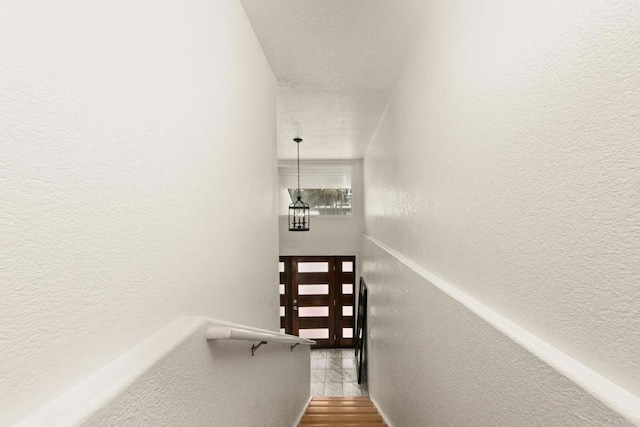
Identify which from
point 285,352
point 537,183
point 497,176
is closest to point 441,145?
point 497,176

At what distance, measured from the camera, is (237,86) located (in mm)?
1521

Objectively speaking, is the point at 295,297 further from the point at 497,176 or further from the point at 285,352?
the point at 497,176

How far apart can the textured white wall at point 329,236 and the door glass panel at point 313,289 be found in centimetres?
75

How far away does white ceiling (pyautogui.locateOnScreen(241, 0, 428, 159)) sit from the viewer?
5.24 ft

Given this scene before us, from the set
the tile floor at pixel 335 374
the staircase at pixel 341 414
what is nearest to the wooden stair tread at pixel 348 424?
the staircase at pixel 341 414

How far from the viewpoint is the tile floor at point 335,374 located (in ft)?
16.3

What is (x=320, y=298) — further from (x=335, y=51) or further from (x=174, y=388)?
(x=174, y=388)

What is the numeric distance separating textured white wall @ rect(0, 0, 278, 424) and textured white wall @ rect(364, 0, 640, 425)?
3.32 feet

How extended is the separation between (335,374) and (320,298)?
1.39 m

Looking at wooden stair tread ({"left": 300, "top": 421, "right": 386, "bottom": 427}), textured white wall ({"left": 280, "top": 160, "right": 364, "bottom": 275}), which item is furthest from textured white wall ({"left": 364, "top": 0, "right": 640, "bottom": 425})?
textured white wall ({"left": 280, "top": 160, "right": 364, "bottom": 275})

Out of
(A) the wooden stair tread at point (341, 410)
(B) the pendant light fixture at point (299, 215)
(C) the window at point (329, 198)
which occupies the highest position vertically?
(C) the window at point (329, 198)

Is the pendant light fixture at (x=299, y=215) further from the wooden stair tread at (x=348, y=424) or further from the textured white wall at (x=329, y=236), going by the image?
the wooden stair tread at (x=348, y=424)

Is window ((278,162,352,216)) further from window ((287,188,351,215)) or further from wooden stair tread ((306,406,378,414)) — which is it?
wooden stair tread ((306,406,378,414))

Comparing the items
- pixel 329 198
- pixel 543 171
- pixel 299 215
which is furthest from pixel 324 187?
pixel 543 171
